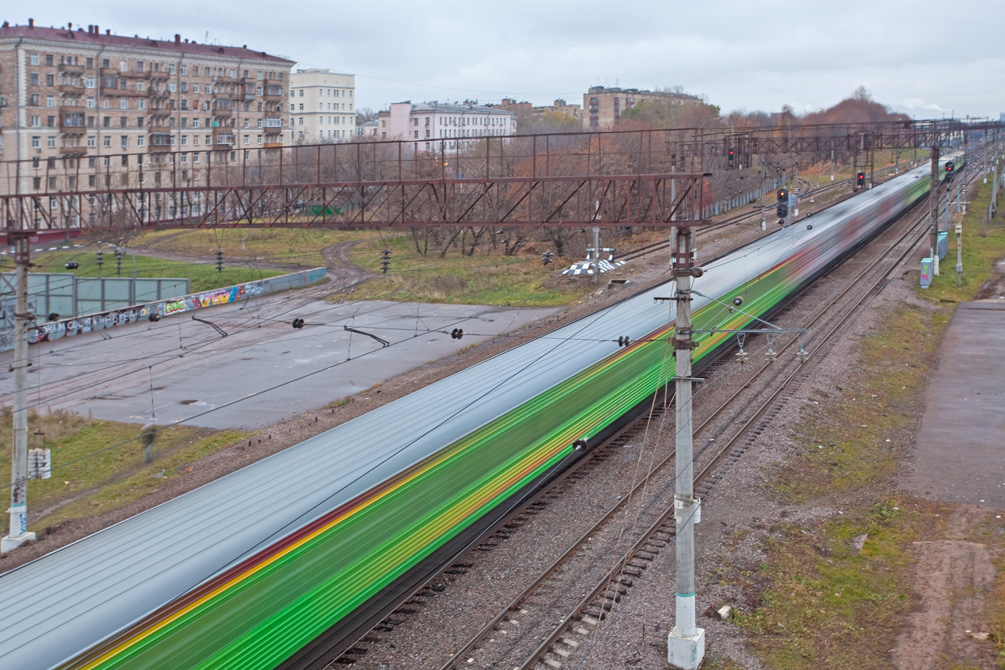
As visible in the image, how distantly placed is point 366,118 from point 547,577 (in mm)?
158318

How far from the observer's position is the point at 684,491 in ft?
33.9

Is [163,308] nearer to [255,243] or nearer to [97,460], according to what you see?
[255,243]

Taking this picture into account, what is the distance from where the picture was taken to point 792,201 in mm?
51125

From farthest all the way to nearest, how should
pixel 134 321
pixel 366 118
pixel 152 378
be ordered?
pixel 366 118, pixel 134 321, pixel 152 378

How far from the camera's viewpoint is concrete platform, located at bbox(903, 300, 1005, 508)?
15.9 m

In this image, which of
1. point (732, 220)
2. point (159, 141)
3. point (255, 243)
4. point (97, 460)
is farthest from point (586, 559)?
point (159, 141)

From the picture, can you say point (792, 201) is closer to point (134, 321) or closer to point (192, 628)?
point (134, 321)

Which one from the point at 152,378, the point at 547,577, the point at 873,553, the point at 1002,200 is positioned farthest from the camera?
the point at 1002,200

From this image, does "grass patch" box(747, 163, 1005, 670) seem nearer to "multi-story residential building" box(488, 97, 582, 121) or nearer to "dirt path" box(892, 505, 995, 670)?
"dirt path" box(892, 505, 995, 670)

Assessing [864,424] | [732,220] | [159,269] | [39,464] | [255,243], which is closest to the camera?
[39,464]

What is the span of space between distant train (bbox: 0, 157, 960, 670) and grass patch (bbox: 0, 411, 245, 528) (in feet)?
23.1

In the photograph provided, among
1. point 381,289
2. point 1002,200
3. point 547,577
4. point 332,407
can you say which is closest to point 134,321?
point 381,289

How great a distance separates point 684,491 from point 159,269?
47.6m

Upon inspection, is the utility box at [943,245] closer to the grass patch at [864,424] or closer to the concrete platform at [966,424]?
the concrete platform at [966,424]
